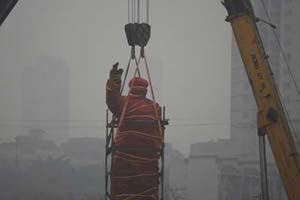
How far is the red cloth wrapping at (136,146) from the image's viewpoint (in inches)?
166

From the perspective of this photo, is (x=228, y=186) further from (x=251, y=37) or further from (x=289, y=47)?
(x=251, y=37)

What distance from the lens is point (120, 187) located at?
4.24 metres

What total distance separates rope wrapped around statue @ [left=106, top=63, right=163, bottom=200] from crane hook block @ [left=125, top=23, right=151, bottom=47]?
17.0 inches

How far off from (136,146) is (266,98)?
1363mm

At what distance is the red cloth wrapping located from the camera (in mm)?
4215

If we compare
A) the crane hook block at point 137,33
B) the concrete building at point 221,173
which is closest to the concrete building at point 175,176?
the concrete building at point 221,173

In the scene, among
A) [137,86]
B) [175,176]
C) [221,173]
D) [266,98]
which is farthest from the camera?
[175,176]

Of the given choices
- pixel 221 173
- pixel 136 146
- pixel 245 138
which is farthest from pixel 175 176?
pixel 136 146

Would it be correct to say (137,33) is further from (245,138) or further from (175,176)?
(175,176)

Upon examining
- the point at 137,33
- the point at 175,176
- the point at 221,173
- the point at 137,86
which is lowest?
the point at 175,176

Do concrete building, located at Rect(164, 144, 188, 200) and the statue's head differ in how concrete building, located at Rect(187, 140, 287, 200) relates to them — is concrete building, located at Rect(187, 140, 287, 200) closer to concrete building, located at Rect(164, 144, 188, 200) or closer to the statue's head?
concrete building, located at Rect(164, 144, 188, 200)

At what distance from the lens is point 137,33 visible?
14.9ft

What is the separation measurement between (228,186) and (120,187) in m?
11.8

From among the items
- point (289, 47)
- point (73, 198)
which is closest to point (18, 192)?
point (73, 198)
